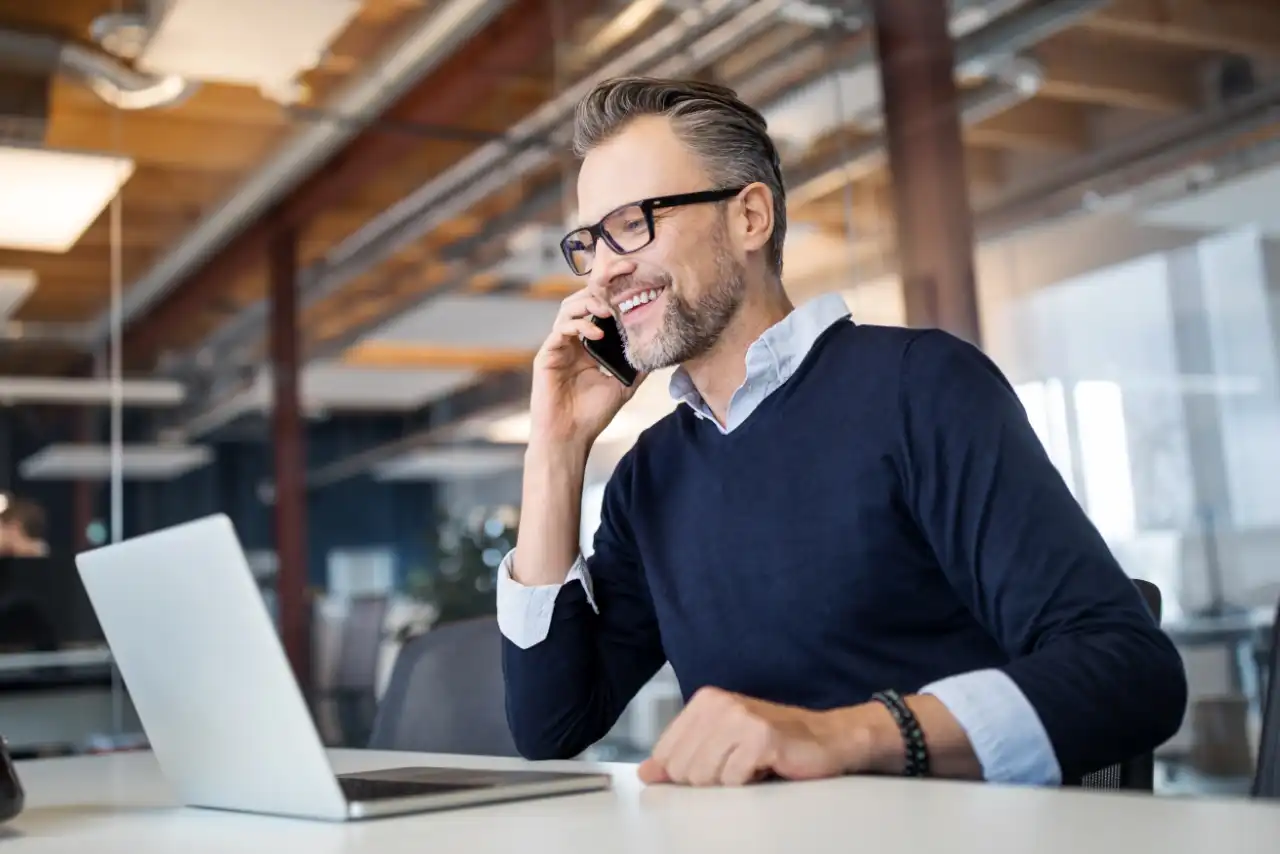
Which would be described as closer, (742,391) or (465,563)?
(742,391)

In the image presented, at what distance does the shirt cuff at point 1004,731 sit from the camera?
122 centimetres

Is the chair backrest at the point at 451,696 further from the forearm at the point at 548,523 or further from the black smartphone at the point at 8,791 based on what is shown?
the black smartphone at the point at 8,791

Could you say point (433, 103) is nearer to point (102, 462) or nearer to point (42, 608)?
point (102, 462)

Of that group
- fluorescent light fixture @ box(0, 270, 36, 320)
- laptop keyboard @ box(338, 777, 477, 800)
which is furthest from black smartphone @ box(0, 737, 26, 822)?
fluorescent light fixture @ box(0, 270, 36, 320)

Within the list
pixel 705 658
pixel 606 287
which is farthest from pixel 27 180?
pixel 705 658

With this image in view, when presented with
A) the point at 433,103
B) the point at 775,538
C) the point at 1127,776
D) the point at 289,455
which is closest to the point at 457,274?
the point at 433,103

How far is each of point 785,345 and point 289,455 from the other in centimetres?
396

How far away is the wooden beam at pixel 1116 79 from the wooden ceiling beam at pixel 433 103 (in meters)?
1.95

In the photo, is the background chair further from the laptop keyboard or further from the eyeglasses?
the laptop keyboard

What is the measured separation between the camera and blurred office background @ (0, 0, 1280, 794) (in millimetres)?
3793

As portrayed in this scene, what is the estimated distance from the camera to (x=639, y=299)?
1.81 m

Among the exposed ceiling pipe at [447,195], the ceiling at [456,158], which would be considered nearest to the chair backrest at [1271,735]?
the ceiling at [456,158]

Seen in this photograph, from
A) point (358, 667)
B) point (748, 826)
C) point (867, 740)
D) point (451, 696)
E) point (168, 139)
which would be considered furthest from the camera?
point (358, 667)

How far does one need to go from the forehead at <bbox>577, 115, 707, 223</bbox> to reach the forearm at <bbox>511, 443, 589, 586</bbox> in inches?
12.7
